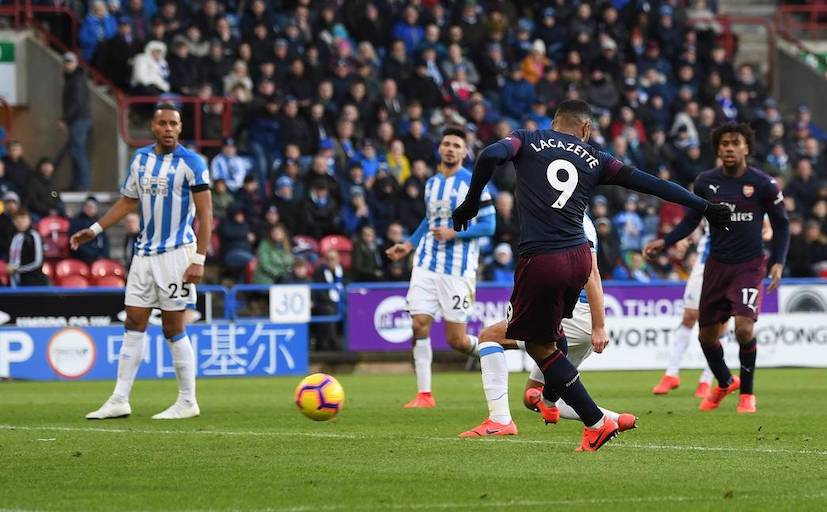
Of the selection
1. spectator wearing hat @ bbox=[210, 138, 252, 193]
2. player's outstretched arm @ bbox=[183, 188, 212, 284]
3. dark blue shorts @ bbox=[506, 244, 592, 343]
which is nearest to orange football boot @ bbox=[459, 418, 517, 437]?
dark blue shorts @ bbox=[506, 244, 592, 343]

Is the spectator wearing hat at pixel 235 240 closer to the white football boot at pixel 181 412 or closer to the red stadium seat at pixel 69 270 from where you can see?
the red stadium seat at pixel 69 270

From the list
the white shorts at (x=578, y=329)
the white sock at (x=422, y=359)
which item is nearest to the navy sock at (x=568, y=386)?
the white shorts at (x=578, y=329)

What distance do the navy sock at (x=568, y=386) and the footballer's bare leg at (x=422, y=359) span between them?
4.85m

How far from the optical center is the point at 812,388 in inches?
677

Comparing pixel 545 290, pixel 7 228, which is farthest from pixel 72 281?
pixel 545 290

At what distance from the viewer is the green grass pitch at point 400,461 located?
7391 mm

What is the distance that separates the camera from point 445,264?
14156 mm

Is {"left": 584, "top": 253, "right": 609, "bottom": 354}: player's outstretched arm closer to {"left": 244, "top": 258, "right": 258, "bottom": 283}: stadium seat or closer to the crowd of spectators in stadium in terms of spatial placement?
the crowd of spectators in stadium

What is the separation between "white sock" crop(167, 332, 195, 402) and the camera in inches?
497

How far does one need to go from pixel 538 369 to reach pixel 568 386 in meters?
2.04

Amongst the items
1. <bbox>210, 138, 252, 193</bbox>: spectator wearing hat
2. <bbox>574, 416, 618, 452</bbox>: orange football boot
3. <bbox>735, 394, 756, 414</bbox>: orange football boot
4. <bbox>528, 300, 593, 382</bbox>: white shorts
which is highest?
<bbox>210, 138, 252, 193</bbox>: spectator wearing hat

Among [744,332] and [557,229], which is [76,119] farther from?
[557,229]

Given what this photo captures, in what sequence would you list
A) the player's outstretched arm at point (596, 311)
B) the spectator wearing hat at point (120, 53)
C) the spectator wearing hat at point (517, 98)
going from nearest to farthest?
1. the player's outstretched arm at point (596, 311)
2. the spectator wearing hat at point (120, 53)
3. the spectator wearing hat at point (517, 98)

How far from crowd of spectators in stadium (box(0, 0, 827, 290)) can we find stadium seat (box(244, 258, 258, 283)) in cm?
9
